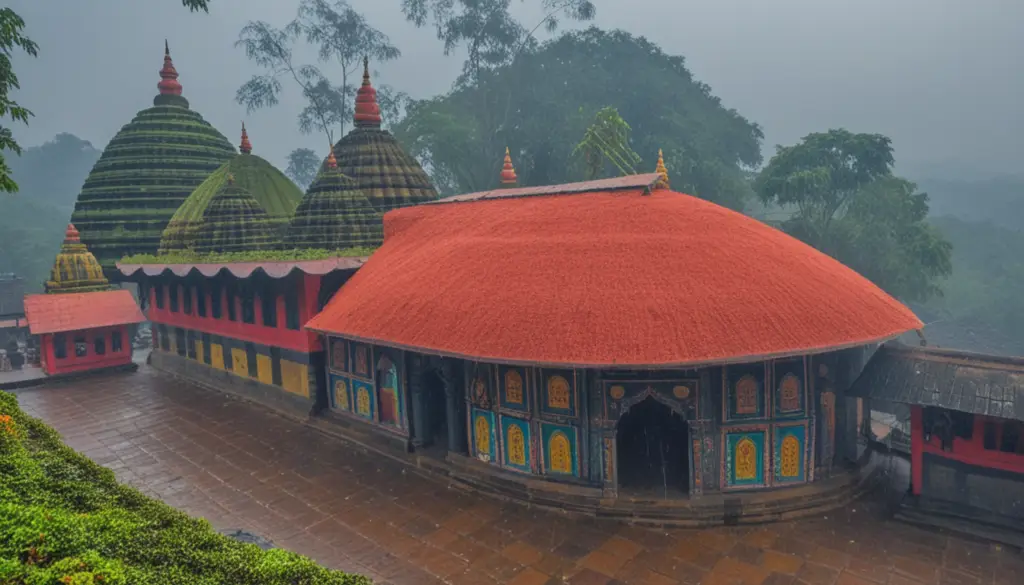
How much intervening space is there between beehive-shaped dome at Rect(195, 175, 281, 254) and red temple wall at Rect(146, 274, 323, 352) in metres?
1.29

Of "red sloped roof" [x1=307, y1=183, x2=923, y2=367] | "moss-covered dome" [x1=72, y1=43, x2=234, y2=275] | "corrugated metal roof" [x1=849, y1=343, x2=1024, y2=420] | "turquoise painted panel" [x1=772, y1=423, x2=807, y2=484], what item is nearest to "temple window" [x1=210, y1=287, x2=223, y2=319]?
"red sloped roof" [x1=307, y1=183, x2=923, y2=367]

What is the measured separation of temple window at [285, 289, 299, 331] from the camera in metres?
14.1

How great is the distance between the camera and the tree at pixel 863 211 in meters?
29.6

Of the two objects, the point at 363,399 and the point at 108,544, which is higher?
the point at 108,544

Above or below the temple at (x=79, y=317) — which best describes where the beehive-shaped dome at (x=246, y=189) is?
above

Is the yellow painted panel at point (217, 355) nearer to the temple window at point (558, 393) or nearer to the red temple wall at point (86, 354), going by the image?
the red temple wall at point (86, 354)

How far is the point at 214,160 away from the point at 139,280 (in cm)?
698

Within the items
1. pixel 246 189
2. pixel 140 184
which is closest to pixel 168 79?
pixel 140 184

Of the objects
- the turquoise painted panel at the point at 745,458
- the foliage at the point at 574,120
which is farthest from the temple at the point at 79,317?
the foliage at the point at 574,120

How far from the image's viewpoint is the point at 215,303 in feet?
56.8

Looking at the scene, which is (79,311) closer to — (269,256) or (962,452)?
(269,256)

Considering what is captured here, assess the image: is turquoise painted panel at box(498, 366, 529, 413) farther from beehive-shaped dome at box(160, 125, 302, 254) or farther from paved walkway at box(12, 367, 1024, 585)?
beehive-shaped dome at box(160, 125, 302, 254)

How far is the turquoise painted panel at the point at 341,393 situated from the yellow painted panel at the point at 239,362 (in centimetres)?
383

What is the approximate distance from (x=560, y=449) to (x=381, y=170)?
11.9 m
